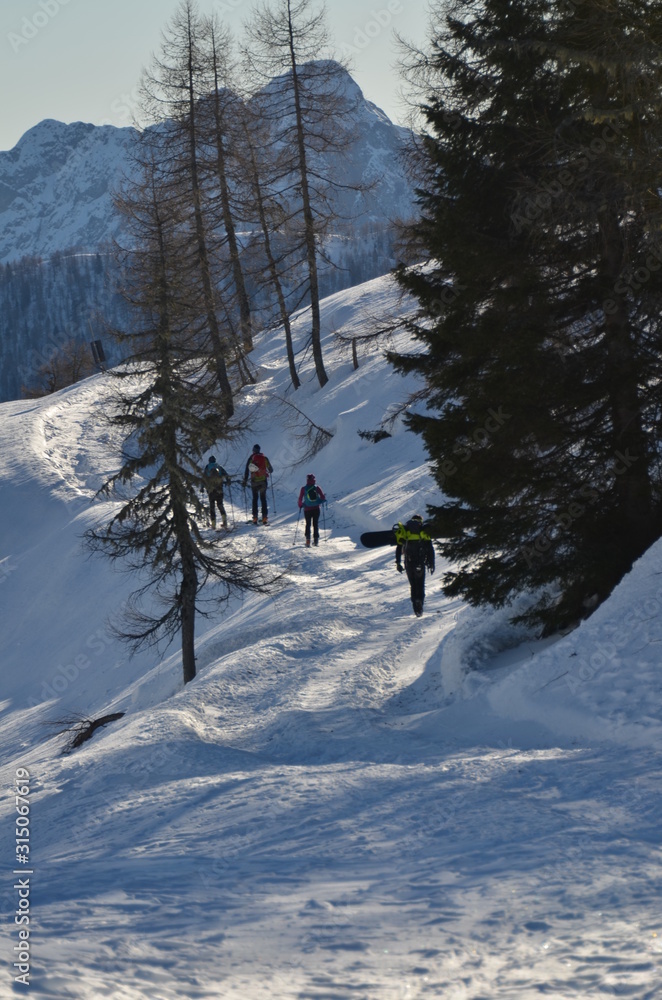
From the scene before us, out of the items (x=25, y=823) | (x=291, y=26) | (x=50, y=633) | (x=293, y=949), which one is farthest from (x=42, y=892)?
(x=291, y=26)

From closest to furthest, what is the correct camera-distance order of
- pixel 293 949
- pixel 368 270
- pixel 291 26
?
pixel 293 949 < pixel 291 26 < pixel 368 270

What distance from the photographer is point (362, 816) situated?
6.26 metres

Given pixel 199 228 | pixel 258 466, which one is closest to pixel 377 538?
pixel 258 466

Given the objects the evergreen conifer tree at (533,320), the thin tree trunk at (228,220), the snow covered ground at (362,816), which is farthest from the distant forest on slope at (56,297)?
the evergreen conifer tree at (533,320)

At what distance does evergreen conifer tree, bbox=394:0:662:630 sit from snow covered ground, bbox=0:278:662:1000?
124 centimetres

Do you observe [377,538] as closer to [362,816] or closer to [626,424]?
[626,424]

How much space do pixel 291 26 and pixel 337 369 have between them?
11637 millimetres

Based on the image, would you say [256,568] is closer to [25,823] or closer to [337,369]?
[25,823]

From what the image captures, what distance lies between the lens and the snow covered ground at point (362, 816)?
408 cm

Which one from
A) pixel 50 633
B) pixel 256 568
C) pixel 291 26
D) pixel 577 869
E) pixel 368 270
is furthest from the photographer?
pixel 368 270

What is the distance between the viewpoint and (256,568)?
14.7m

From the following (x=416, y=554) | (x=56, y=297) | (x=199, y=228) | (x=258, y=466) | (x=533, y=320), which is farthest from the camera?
(x=56, y=297)

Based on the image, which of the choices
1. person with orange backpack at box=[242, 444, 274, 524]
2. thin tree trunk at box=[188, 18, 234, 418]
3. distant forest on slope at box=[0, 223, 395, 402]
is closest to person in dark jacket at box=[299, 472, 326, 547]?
person with orange backpack at box=[242, 444, 274, 524]

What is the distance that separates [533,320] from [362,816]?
19.8 feet
